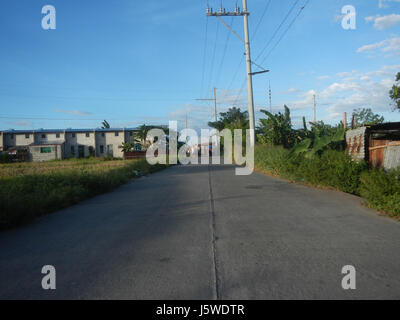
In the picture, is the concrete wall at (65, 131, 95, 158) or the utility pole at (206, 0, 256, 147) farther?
the concrete wall at (65, 131, 95, 158)

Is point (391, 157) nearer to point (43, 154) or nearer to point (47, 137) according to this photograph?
point (43, 154)

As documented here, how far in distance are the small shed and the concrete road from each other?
270 centimetres

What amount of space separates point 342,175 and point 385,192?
286cm

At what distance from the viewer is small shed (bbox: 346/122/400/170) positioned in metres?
9.20

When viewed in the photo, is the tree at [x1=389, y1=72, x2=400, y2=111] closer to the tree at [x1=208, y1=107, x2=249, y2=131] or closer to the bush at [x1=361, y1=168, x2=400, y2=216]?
the bush at [x1=361, y1=168, x2=400, y2=216]

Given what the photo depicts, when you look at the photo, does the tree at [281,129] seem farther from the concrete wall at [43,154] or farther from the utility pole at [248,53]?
the concrete wall at [43,154]

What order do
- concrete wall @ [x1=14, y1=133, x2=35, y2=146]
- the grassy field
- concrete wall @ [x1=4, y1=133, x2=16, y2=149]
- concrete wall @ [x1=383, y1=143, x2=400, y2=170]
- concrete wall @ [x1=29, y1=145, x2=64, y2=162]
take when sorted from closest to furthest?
the grassy field → concrete wall @ [x1=383, y1=143, x2=400, y2=170] → concrete wall @ [x1=29, y1=145, x2=64, y2=162] → concrete wall @ [x1=4, y1=133, x2=16, y2=149] → concrete wall @ [x1=14, y1=133, x2=35, y2=146]

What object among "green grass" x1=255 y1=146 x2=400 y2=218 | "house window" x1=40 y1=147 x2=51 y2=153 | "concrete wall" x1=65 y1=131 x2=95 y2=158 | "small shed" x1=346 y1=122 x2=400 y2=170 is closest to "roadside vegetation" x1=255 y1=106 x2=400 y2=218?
"green grass" x1=255 y1=146 x2=400 y2=218

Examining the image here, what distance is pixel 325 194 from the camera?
958 centimetres

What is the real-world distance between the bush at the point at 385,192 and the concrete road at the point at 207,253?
309mm

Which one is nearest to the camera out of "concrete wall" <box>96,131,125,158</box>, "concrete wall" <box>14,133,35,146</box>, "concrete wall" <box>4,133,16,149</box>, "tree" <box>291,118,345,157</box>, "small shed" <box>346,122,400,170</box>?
"small shed" <box>346,122,400,170</box>

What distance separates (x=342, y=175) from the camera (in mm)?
9609
